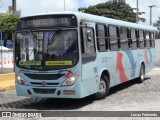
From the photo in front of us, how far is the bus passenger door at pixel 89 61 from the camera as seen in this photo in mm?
11016

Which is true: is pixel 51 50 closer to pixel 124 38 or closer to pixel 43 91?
pixel 43 91

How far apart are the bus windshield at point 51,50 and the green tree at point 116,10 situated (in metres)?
48.4

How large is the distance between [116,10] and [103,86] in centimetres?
4928

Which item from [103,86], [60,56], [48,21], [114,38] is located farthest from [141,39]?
[60,56]

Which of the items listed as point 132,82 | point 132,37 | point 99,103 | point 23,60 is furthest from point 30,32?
point 132,82

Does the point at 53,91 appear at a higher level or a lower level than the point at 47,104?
higher

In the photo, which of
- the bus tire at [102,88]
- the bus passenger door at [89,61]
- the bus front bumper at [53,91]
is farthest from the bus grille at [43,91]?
the bus tire at [102,88]

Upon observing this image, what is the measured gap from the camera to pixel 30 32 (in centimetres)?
1130

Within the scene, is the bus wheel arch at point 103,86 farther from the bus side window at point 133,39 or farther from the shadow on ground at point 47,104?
the bus side window at point 133,39

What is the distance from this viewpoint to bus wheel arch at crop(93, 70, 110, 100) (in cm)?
1252

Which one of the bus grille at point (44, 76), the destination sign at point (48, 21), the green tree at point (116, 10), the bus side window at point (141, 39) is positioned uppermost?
the green tree at point (116, 10)

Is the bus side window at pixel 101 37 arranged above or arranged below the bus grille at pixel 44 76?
above

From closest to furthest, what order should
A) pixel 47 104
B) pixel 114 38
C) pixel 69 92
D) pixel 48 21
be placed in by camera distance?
pixel 69 92 → pixel 48 21 → pixel 47 104 → pixel 114 38

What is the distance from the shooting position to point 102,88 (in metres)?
12.7
